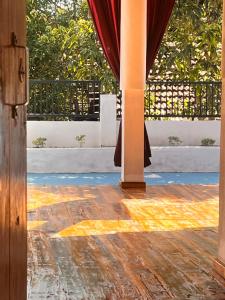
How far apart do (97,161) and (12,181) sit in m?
7.85

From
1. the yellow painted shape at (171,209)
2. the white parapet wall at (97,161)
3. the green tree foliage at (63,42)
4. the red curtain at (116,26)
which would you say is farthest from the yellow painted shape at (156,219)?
the green tree foliage at (63,42)

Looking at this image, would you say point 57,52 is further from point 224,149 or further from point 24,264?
point 24,264

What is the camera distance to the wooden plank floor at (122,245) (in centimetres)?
341

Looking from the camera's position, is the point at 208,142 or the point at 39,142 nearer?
the point at 39,142

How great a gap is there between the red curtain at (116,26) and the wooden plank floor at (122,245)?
1.04 meters

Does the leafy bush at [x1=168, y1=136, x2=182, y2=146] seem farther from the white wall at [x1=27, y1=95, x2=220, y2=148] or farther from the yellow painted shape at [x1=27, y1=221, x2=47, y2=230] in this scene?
the yellow painted shape at [x1=27, y1=221, x2=47, y2=230]

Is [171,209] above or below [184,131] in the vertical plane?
below

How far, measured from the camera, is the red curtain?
702 centimetres

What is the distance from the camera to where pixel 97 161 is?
9672mm

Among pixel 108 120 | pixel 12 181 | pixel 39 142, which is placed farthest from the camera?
pixel 108 120

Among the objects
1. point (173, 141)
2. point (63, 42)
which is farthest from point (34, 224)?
point (63, 42)

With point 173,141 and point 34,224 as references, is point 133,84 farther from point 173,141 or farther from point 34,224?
point 173,141

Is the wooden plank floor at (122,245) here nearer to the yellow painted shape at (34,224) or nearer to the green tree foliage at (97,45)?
the yellow painted shape at (34,224)

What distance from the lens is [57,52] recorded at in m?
11.8
